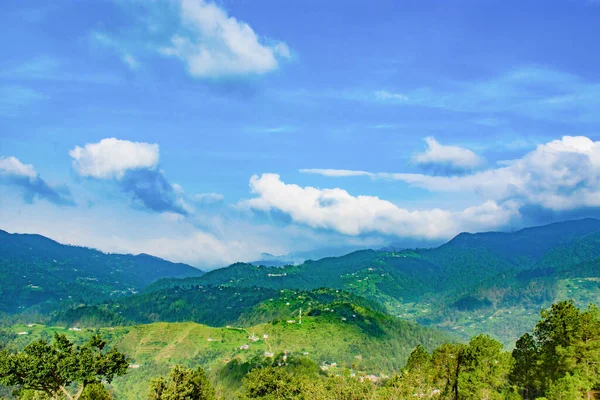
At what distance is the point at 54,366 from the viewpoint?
166ft

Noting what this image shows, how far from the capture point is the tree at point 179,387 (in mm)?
67812

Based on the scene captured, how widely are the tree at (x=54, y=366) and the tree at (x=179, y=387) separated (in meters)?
13.4

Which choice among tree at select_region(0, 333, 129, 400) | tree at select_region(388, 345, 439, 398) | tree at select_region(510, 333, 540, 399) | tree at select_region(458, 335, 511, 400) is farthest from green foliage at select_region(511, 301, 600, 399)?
tree at select_region(0, 333, 129, 400)

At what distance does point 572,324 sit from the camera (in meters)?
61.8

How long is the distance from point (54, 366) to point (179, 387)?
22995mm

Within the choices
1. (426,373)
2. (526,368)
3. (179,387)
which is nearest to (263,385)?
(179,387)

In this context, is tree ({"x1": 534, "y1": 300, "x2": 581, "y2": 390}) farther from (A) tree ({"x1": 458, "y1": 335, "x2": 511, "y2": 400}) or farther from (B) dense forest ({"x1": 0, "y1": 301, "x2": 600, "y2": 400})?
(A) tree ({"x1": 458, "y1": 335, "x2": 511, "y2": 400})

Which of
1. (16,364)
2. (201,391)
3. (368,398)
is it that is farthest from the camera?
(201,391)

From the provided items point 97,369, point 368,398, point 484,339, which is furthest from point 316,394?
point 484,339

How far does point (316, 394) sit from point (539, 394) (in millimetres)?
47911

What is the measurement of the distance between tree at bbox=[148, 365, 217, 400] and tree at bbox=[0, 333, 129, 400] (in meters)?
13.4

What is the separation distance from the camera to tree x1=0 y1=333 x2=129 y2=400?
160 ft

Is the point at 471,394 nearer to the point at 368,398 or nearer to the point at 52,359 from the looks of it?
the point at 368,398

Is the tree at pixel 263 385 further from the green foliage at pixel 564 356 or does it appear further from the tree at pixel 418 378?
the green foliage at pixel 564 356
